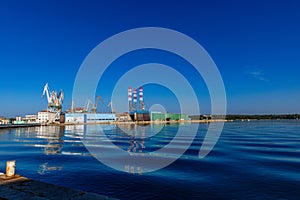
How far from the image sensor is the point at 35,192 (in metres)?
6.97

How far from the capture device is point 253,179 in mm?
12641

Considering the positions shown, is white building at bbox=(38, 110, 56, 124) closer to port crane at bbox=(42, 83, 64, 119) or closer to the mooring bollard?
port crane at bbox=(42, 83, 64, 119)

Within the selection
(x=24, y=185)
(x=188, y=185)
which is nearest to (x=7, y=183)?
(x=24, y=185)

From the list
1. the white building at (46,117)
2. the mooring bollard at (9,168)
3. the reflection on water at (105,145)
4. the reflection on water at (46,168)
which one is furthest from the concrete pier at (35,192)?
the white building at (46,117)

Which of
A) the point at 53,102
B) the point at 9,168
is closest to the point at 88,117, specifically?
the point at 53,102

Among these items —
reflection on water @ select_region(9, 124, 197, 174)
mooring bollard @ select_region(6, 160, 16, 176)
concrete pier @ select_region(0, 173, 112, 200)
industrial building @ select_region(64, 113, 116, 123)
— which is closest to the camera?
concrete pier @ select_region(0, 173, 112, 200)

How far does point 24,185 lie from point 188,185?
24.9 ft

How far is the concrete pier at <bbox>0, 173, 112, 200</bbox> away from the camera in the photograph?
21.5 feet

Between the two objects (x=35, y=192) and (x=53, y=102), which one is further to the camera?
(x=53, y=102)

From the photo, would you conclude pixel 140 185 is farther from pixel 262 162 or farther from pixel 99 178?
pixel 262 162

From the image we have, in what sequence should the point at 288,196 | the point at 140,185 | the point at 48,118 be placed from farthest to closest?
the point at 48,118 → the point at 140,185 → the point at 288,196

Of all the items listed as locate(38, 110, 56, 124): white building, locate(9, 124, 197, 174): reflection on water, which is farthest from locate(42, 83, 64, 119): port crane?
locate(9, 124, 197, 174): reflection on water

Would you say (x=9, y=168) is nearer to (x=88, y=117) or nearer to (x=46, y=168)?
(x=46, y=168)

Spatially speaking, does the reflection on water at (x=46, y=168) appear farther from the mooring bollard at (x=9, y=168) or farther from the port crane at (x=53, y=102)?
the port crane at (x=53, y=102)
